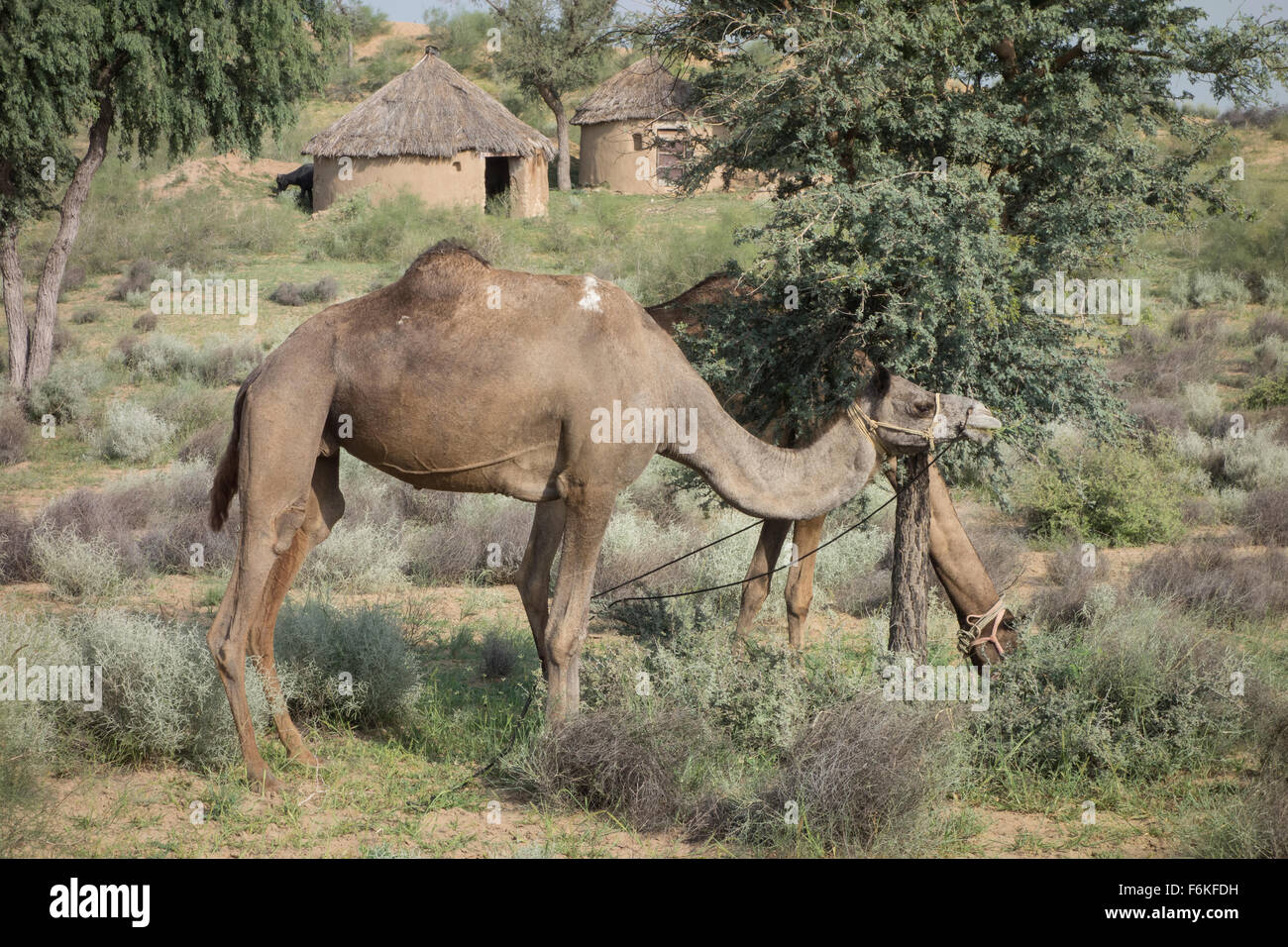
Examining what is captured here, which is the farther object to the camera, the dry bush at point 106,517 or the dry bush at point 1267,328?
the dry bush at point 1267,328

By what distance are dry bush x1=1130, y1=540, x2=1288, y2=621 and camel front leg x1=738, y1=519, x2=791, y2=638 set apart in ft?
9.96

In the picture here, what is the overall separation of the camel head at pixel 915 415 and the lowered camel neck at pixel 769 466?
14 centimetres

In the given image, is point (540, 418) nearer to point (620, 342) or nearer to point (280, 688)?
point (620, 342)

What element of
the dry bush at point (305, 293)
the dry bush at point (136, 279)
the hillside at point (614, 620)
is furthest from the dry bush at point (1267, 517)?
the dry bush at point (136, 279)

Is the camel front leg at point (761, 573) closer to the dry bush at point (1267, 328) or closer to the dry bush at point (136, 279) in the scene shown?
the dry bush at point (1267, 328)

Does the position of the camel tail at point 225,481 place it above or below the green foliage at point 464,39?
below

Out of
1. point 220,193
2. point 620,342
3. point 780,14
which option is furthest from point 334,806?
point 220,193

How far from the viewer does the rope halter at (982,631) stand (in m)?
6.67

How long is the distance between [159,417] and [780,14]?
39.7ft

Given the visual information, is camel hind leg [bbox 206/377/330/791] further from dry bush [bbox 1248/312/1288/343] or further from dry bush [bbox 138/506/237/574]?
dry bush [bbox 1248/312/1288/343]

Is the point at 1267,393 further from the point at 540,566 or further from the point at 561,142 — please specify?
the point at 561,142

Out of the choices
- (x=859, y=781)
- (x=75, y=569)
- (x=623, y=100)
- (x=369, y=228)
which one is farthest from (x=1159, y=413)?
(x=623, y=100)

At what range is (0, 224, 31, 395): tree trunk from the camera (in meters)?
15.9

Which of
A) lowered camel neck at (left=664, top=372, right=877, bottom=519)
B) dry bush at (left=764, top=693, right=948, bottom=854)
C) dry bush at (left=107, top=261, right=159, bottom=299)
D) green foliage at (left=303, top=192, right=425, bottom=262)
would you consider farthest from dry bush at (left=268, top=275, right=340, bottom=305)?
dry bush at (left=764, top=693, right=948, bottom=854)
